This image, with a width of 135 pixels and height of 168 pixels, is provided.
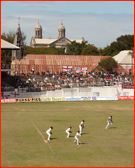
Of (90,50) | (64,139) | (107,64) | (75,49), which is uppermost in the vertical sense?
(75,49)

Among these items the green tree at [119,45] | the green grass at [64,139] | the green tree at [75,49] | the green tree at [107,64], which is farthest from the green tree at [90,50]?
the green grass at [64,139]

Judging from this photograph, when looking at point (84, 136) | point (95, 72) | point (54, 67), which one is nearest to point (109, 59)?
point (95, 72)

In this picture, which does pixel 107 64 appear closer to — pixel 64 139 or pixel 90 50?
pixel 90 50

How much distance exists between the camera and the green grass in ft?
77.3

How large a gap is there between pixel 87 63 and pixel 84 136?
5050cm

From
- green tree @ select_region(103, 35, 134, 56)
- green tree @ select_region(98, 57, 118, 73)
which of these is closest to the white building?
green tree @ select_region(98, 57, 118, 73)

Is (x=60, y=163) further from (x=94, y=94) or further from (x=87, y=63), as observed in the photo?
(x=87, y=63)

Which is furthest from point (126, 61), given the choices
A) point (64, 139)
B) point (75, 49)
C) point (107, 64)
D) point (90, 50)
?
point (64, 139)

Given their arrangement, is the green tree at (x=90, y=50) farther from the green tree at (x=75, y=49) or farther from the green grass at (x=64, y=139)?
the green grass at (x=64, y=139)

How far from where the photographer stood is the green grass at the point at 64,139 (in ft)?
77.3

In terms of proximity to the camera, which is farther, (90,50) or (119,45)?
(119,45)

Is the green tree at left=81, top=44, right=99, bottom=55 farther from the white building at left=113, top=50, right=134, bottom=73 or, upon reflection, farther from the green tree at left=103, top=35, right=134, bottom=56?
the white building at left=113, top=50, right=134, bottom=73

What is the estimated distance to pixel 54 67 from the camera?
7738 centimetres

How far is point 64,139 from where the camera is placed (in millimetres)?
29688
